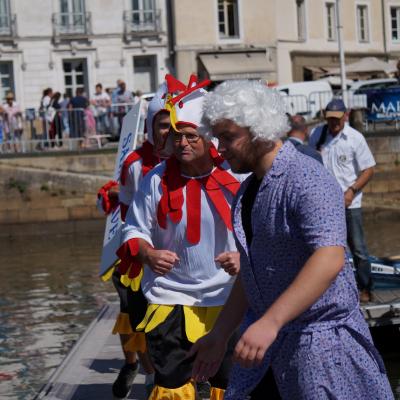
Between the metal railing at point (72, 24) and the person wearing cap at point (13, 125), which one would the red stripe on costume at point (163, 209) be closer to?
the person wearing cap at point (13, 125)

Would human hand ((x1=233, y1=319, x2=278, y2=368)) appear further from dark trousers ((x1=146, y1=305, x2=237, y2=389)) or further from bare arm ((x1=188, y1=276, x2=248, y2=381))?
dark trousers ((x1=146, y1=305, x2=237, y2=389))

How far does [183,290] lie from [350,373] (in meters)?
1.92

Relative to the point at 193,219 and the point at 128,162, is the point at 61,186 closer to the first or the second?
the point at 128,162

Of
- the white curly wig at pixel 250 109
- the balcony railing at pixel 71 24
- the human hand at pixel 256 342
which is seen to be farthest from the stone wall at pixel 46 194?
the human hand at pixel 256 342

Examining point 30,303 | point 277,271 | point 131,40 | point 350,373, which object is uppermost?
point 131,40

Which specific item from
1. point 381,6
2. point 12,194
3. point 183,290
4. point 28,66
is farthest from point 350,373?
point 381,6

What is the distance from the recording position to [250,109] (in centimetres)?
436

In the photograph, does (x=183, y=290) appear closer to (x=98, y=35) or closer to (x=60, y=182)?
(x=60, y=182)

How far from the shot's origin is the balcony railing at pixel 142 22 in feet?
156

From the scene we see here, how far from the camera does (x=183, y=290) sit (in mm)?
6078

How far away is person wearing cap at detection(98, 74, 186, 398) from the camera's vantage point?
7.06 metres

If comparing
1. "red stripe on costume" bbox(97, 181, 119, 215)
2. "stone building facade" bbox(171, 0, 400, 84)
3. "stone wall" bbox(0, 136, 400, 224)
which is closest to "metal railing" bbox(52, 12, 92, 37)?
"stone building facade" bbox(171, 0, 400, 84)

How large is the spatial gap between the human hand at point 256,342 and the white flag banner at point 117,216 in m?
3.90

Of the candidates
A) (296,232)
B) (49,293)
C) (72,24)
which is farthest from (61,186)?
(296,232)
